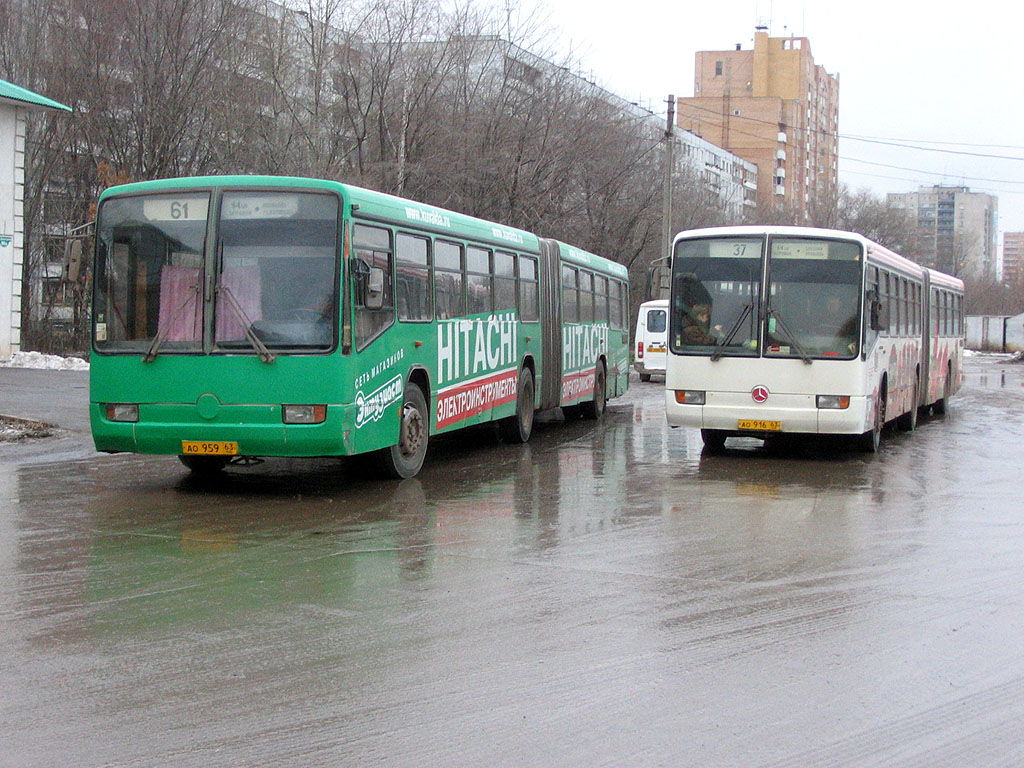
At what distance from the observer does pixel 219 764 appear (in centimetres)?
459

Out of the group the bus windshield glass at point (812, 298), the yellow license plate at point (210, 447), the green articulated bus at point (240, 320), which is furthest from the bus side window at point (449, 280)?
the bus windshield glass at point (812, 298)

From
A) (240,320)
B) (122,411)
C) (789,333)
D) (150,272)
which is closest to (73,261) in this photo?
(150,272)

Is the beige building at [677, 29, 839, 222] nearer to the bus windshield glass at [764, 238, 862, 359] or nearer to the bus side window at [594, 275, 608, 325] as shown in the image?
the bus side window at [594, 275, 608, 325]

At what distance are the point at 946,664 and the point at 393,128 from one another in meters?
35.1

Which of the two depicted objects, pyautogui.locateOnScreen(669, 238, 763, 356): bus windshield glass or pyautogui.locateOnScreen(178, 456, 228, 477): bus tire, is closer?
pyautogui.locateOnScreen(178, 456, 228, 477): bus tire

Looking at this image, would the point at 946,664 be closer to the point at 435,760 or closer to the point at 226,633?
the point at 435,760

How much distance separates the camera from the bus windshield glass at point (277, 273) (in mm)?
11273

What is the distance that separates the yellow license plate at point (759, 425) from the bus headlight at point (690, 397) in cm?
55

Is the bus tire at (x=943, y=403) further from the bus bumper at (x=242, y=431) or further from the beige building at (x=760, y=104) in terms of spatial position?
the beige building at (x=760, y=104)

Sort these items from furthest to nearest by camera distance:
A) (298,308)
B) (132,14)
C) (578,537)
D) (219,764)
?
(132,14) < (298,308) < (578,537) < (219,764)

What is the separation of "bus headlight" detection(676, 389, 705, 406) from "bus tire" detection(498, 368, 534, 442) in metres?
2.60

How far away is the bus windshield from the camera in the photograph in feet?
37.0

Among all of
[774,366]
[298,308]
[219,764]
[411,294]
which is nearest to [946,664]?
[219,764]

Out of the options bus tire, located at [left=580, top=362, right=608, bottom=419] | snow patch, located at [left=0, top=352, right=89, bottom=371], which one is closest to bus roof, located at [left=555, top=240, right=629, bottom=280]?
bus tire, located at [left=580, top=362, right=608, bottom=419]
